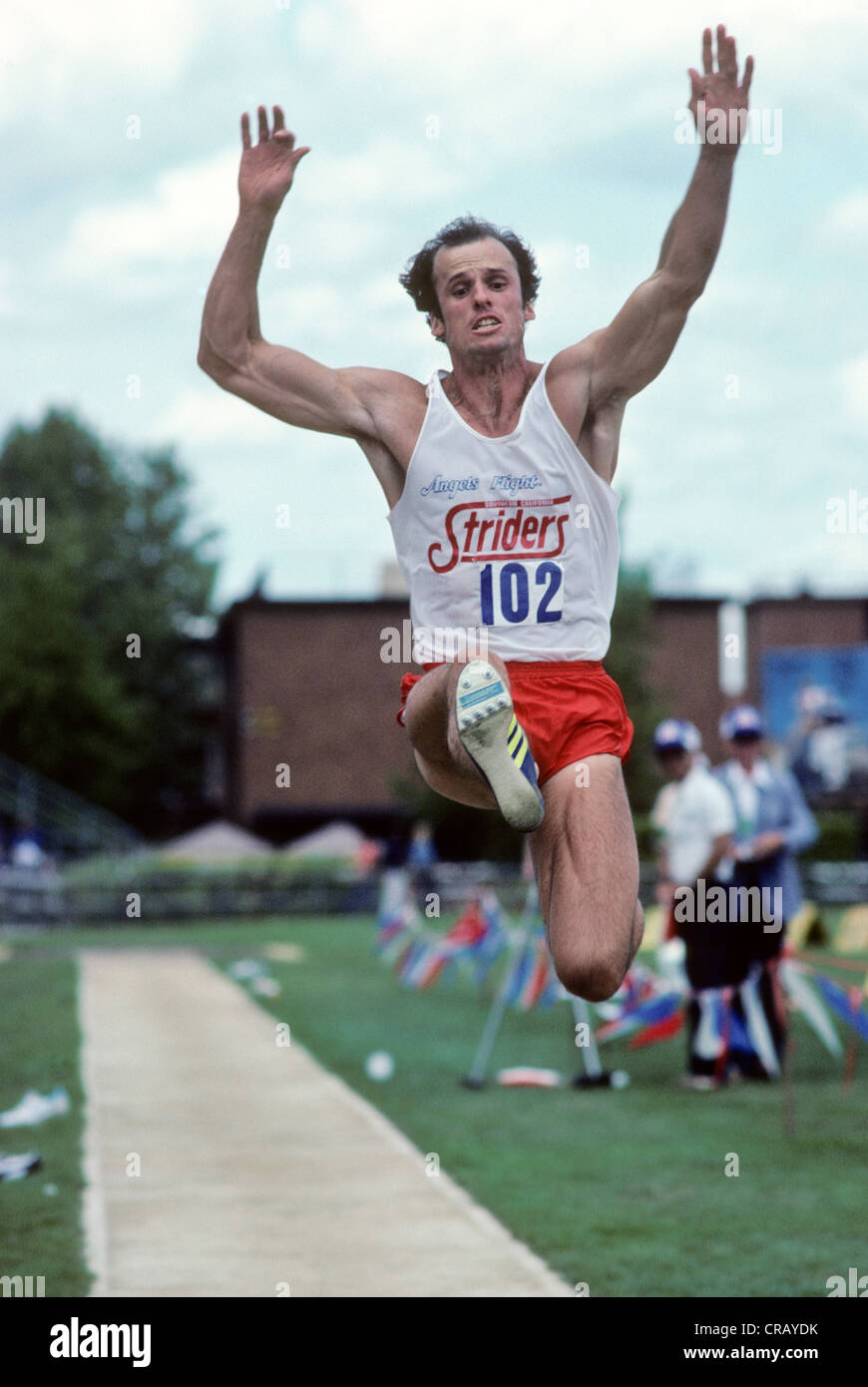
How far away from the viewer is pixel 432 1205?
23.4 ft

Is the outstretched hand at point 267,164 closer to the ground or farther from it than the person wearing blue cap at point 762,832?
farther from it

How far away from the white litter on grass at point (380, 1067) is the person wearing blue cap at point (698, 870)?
188 cm

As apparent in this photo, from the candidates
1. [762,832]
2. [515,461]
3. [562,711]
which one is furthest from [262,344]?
[762,832]

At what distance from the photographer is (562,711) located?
4.61 m

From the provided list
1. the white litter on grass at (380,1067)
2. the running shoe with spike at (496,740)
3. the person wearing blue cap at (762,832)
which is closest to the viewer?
the running shoe with spike at (496,740)

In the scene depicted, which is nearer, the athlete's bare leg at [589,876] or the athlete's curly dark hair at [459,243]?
the athlete's bare leg at [589,876]

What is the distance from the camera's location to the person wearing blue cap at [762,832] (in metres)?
10.4

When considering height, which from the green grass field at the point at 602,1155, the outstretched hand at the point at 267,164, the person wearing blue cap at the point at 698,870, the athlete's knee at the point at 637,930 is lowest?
the green grass field at the point at 602,1155

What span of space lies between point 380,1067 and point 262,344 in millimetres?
7424

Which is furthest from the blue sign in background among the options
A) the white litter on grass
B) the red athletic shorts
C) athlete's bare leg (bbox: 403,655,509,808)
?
A: athlete's bare leg (bbox: 403,655,509,808)

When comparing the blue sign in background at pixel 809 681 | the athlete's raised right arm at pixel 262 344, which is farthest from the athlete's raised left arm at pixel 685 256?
the blue sign in background at pixel 809 681

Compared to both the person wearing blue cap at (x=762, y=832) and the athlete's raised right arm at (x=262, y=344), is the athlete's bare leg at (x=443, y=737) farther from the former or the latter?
the person wearing blue cap at (x=762, y=832)

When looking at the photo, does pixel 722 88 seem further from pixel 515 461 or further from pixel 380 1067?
pixel 380 1067

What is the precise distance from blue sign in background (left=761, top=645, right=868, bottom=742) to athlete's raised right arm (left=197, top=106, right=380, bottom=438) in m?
40.4
